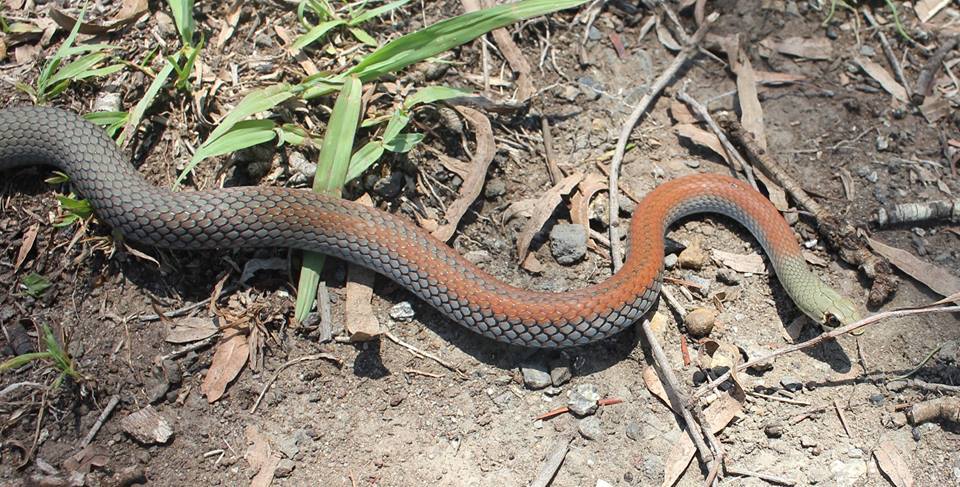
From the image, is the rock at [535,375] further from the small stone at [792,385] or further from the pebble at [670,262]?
the small stone at [792,385]

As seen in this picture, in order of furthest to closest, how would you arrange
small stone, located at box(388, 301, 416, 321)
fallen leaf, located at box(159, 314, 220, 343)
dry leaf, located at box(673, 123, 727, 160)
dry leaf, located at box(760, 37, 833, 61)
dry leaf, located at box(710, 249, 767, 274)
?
dry leaf, located at box(760, 37, 833, 61) → dry leaf, located at box(673, 123, 727, 160) → dry leaf, located at box(710, 249, 767, 274) → small stone, located at box(388, 301, 416, 321) → fallen leaf, located at box(159, 314, 220, 343)

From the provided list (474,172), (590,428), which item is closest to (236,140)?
(474,172)

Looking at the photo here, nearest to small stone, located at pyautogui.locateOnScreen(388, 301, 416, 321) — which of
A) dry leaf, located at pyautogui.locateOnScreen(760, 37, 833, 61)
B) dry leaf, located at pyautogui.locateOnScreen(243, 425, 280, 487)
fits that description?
dry leaf, located at pyautogui.locateOnScreen(243, 425, 280, 487)

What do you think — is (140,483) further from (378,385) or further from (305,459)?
(378,385)

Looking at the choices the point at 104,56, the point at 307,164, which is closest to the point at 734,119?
the point at 307,164

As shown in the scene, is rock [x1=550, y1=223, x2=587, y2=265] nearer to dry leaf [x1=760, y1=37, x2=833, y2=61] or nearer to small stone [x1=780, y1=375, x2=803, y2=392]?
small stone [x1=780, y1=375, x2=803, y2=392]

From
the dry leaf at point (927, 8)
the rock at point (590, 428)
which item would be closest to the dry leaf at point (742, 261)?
the rock at point (590, 428)

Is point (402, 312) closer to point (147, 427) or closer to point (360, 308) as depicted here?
point (360, 308)
